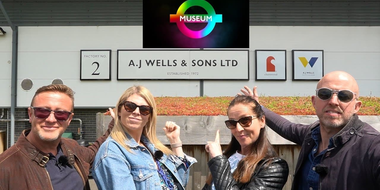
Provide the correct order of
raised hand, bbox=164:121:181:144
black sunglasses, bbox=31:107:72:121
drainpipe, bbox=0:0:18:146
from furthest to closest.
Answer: drainpipe, bbox=0:0:18:146, raised hand, bbox=164:121:181:144, black sunglasses, bbox=31:107:72:121

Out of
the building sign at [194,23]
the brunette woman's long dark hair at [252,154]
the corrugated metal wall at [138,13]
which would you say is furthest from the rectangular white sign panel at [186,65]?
the brunette woman's long dark hair at [252,154]

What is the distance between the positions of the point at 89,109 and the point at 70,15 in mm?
3654

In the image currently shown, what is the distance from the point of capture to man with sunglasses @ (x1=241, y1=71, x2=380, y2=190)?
6.85 ft

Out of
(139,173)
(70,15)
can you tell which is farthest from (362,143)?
(70,15)

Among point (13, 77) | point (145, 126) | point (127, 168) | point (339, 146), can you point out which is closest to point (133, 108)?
point (145, 126)

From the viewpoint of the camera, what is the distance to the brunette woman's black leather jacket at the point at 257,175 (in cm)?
227

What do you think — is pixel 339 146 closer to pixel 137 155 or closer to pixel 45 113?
pixel 137 155

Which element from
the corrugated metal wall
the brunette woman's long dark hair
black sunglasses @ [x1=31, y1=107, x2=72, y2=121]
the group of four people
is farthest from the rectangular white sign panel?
black sunglasses @ [x1=31, y1=107, x2=72, y2=121]

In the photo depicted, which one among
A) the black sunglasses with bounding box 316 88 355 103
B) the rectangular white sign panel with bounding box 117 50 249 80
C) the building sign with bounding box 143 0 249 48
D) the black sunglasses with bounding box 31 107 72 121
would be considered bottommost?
the black sunglasses with bounding box 31 107 72 121

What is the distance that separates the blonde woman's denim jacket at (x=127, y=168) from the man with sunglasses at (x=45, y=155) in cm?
23

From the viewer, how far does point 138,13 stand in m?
13.2

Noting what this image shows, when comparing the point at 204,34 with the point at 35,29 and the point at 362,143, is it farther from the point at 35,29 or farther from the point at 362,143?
the point at 362,143

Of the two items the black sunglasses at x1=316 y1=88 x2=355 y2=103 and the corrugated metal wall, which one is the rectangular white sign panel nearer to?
the corrugated metal wall

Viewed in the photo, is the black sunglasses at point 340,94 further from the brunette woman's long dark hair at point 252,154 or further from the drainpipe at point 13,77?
the drainpipe at point 13,77
